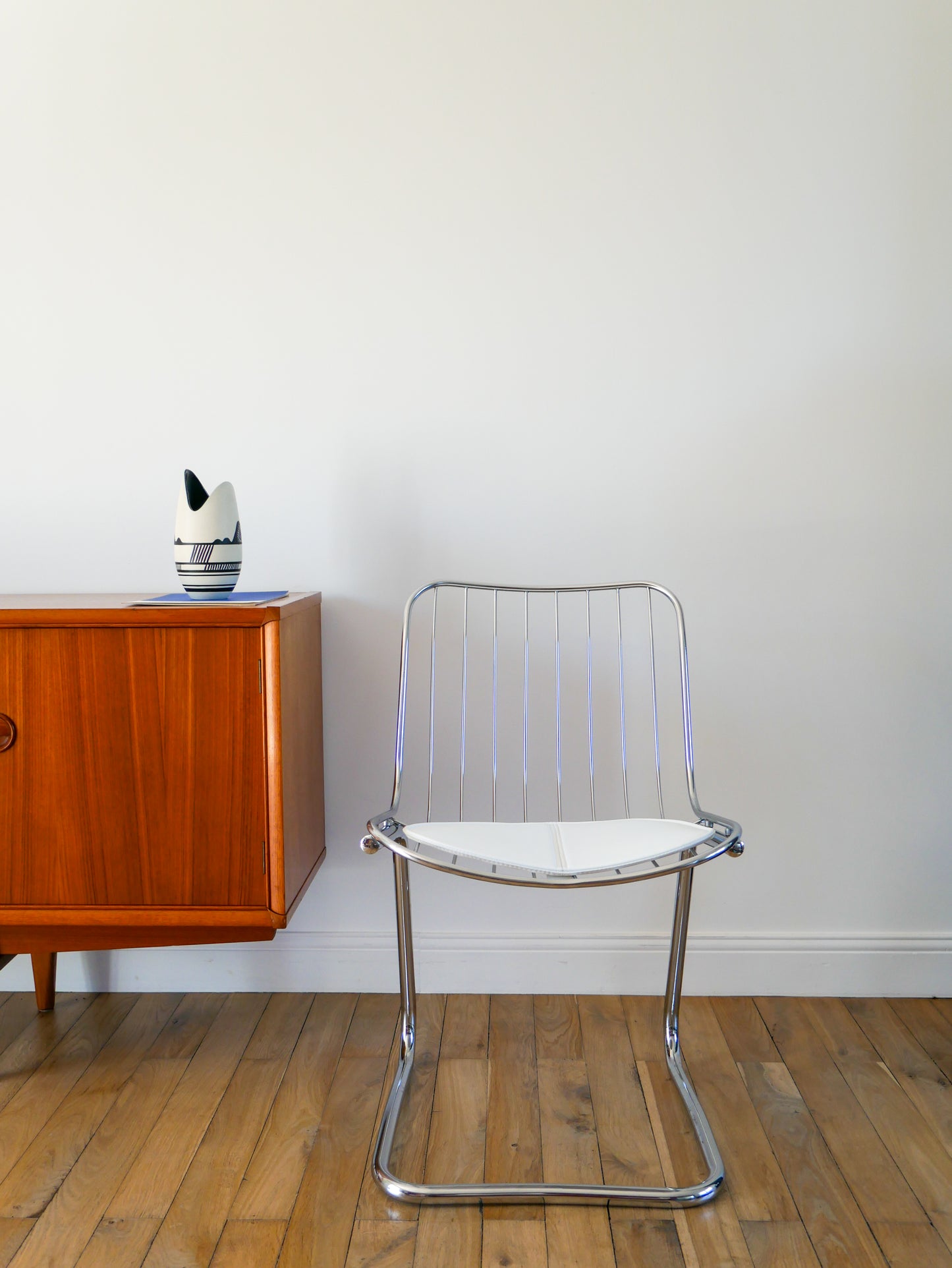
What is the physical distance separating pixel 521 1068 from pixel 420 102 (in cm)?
182

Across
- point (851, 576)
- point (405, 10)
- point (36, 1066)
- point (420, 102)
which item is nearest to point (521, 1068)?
point (36, 1066)

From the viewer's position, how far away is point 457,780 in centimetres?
196

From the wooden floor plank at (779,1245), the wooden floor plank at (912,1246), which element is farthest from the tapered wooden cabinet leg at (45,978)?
the wooden floor plank at (912,1246)

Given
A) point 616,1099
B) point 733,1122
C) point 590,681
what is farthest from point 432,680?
point 733,1122

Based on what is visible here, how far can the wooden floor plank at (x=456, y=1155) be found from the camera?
1247 mm

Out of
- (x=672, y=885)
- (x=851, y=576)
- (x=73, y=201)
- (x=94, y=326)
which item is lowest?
(x=672, y=885)

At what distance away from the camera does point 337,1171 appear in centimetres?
140

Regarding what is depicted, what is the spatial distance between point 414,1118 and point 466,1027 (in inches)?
12.3

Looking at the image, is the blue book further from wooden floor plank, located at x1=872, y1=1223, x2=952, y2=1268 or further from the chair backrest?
wooden floor plank, located at x1=872, y1=1223, x2=952, y2=1268

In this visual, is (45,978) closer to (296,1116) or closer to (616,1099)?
(296,1116)

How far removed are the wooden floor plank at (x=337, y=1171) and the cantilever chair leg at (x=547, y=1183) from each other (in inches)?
2.0

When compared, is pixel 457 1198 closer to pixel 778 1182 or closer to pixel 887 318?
pixel 778 1182

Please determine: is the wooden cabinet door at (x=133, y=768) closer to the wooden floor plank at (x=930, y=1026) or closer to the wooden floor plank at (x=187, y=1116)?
the wooden floor plank at (x=187, y=1116)

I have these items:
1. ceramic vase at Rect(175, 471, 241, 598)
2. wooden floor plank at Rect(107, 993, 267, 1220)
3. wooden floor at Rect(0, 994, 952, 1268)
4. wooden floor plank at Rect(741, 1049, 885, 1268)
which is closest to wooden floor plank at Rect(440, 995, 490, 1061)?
wooden floor at Rect(0, 994, 952, 1268)
